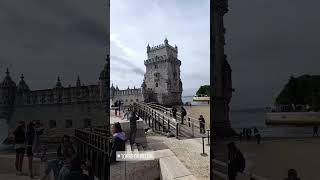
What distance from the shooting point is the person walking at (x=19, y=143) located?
2986mm

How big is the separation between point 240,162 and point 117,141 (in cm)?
96

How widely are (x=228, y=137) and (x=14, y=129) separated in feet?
5.61

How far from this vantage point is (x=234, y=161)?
9.28ft

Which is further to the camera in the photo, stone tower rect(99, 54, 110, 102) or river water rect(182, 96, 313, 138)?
stone tower rect(99, 54, 110, 102)

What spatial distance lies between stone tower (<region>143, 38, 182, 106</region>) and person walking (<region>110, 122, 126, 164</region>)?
0.38 metres

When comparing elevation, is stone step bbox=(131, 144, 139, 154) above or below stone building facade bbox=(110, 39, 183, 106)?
below

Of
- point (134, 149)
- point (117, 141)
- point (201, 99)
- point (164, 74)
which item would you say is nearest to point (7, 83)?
point (117, 141)

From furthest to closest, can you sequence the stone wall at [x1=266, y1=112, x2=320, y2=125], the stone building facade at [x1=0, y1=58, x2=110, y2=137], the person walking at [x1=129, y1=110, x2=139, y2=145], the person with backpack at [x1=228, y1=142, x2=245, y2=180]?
the stone building facade at [x1=0, y1=58, x2=110, y2=137]
the person walking at [x1=129, y1=110, x2=139, y2=145]
the person with backpack at [x1=228, y1=142, x2=245, y2=180]
the stone wall at [x1=266, y1=112, x2=320, y2=125]

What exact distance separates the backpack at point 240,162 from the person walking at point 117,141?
0.89 m

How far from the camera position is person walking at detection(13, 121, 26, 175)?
9.80 feet

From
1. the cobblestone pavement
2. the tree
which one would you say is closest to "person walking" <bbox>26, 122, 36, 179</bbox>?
the cobblestone pavement

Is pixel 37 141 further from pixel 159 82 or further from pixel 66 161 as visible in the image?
pixel 159 82

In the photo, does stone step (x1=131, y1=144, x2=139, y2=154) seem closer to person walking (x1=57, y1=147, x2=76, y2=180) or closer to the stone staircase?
the stone staircase

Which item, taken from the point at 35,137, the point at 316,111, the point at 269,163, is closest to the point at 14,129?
the point at 35,137
